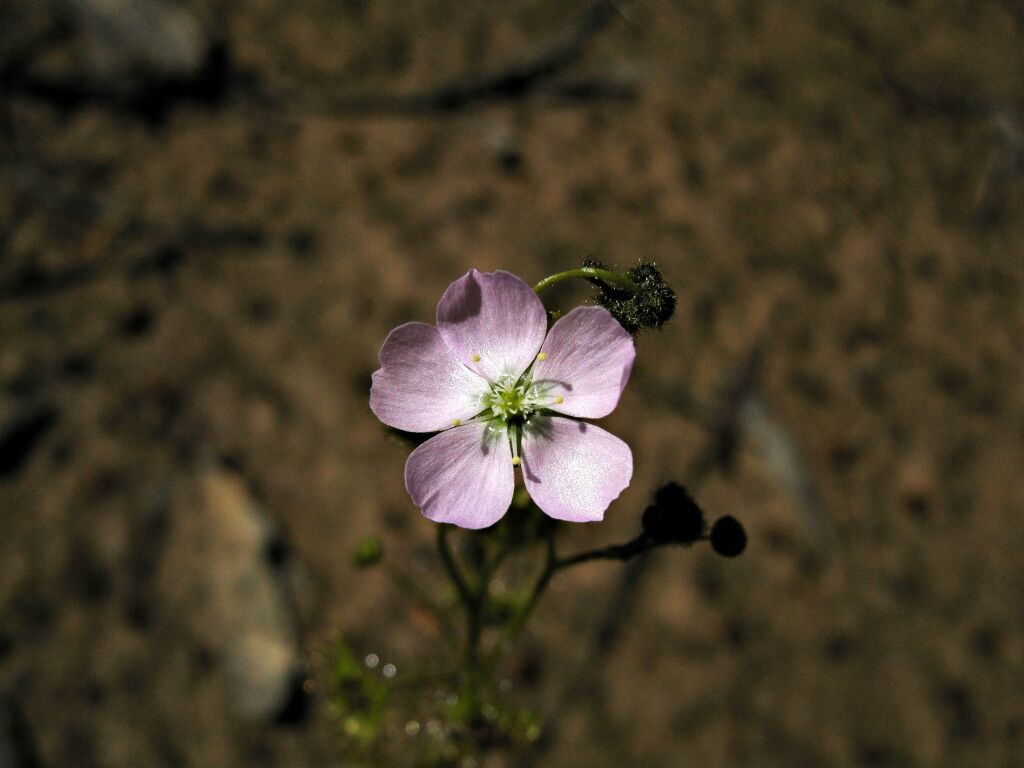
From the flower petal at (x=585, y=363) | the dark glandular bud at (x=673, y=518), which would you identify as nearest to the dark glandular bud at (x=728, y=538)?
the dark glandular bud at (x=673, y=518)

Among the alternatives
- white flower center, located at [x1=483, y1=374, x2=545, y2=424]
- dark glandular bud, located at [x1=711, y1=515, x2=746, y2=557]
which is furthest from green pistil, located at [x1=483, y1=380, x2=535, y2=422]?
dark glandular bud, located at [x1=711, y1=515, x2=746, y2=557]

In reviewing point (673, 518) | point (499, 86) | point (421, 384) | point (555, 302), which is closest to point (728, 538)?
point (673, 518)

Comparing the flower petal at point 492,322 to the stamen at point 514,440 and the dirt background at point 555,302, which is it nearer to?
the stamen at point 514,440

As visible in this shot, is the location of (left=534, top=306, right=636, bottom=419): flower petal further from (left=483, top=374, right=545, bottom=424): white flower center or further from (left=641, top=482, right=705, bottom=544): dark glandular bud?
(left=641, top=482, right=705, bottom=544): dark glandular bud

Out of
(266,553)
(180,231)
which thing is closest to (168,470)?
(266,553)

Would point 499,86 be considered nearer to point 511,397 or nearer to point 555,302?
point 555,302

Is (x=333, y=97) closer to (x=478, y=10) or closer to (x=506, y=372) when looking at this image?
(x=478, y=10)
